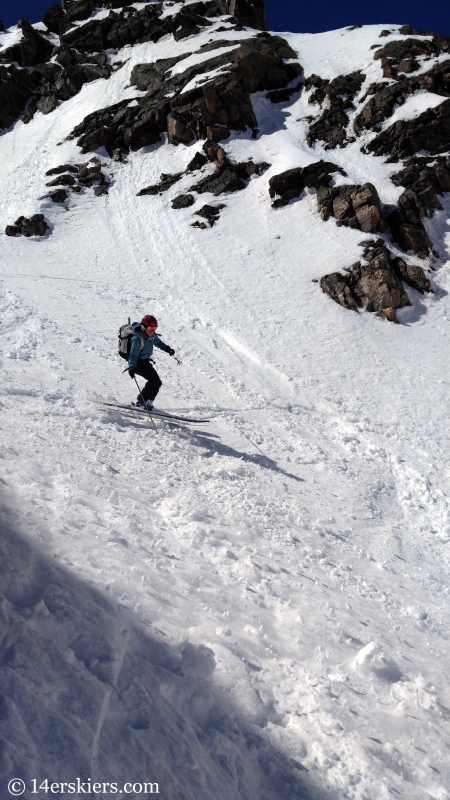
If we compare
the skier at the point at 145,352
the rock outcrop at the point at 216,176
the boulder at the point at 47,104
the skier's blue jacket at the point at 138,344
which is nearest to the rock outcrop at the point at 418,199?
the rock outcrop at the point at 216,176

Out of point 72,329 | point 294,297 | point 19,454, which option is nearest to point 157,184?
point 294,297

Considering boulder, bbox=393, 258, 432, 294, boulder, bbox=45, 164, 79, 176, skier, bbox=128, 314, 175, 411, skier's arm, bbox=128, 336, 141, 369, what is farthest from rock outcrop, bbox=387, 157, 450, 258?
boulder, bbox=45, 164, 79, 176

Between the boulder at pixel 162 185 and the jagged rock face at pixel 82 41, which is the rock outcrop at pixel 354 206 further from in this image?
the jagged rock face at pixel 82 41

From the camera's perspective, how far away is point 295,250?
21.5 metres

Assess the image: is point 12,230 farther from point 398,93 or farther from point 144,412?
point 398,93

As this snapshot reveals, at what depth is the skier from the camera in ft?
27.1

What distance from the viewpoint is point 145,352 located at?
850 cm

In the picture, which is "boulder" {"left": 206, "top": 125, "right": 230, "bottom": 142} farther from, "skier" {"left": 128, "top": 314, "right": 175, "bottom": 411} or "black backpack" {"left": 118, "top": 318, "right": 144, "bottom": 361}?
"black backpack" {"left": 118, "top": 318, "right": 144, "bottom": 361}

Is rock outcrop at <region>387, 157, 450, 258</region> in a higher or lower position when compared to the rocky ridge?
lower

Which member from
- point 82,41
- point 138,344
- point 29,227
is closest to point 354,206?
point 29,227

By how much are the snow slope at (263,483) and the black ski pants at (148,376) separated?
69cm

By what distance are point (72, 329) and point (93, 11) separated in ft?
186

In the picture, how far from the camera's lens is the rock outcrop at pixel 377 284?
60.0 feet

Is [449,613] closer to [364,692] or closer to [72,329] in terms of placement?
[364,692]
